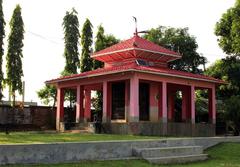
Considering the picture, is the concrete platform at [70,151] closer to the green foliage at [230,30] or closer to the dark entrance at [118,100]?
the dark entrance at [118,100]

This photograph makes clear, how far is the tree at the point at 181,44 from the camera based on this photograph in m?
37.6

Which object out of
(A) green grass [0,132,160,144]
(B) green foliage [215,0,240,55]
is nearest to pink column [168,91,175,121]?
(B) green foliage [215,0,240,55]

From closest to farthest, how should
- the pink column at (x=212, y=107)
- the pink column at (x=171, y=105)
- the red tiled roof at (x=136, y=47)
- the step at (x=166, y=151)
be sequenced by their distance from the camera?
the step at (x=166, y=151) < the red tiled roof at (x=136, y=47) < the pink column at (x=212, y=107) < the pink column at (x=171, y=105)

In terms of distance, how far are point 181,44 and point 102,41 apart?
6.67 metres

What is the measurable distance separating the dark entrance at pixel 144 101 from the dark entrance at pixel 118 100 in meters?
1.01

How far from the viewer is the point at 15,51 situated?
107 ft

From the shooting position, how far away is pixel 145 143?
51.8ft

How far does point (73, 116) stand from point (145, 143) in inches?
681

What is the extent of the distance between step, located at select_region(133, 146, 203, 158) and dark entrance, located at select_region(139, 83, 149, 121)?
802cm

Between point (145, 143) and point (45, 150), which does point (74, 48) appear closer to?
point (145, 143)

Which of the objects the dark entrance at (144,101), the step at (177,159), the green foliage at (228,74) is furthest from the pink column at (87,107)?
the step at (177,159)

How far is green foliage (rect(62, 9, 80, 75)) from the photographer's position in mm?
37344

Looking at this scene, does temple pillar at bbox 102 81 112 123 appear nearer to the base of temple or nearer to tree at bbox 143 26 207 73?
the base of temple

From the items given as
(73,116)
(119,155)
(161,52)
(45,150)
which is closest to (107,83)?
(161,52)
